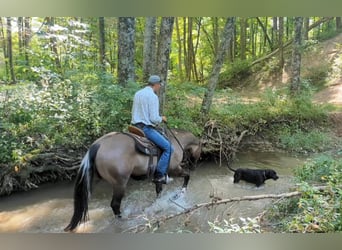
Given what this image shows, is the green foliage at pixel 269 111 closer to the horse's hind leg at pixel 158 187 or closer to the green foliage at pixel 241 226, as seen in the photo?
the horse's hind leg at pixel 158 187

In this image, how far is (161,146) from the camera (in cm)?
341

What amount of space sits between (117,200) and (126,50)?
1761 mm

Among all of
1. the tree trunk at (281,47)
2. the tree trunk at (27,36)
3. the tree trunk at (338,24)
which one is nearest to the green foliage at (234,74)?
the tree trunk at (281,47)

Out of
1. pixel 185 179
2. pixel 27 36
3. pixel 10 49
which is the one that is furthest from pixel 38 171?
pixel 185 179

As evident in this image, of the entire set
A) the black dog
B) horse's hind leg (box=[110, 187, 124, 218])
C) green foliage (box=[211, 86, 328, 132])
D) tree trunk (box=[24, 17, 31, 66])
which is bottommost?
horse's hind leg (box=[110, 187, 124, 218])

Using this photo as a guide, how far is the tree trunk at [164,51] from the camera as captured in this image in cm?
369

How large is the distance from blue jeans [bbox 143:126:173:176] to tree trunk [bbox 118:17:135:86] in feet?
2.54

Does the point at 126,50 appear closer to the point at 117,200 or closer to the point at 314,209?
the point at 117,200

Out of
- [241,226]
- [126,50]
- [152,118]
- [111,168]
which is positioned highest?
[126,50]

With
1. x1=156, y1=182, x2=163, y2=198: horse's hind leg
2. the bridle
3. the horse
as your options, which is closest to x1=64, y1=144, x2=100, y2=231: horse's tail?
the horse

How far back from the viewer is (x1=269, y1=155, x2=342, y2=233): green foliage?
265 centimetres

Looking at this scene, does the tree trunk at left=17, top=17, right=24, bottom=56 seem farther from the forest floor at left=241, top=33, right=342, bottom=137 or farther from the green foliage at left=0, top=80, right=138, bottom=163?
the forest floor at left=241, top=33, right=342, bottom=137

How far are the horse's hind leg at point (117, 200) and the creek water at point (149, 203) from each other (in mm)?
54

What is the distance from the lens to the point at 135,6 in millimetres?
2980
